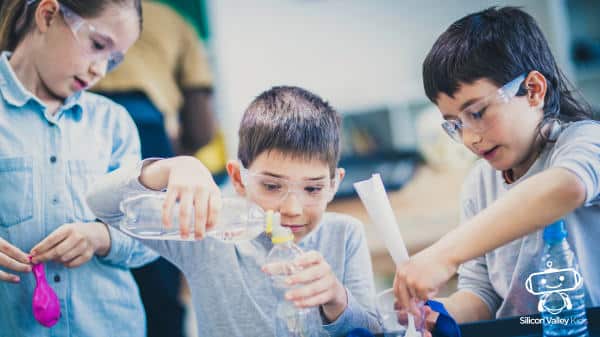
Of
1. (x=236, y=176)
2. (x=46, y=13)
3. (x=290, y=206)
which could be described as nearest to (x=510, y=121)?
(x=290, y=206)

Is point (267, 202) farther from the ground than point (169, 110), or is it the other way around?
point (169, 110)

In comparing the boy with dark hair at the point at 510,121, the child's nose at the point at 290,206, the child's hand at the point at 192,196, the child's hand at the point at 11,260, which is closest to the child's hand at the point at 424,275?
the boy with dark hair at the point at 510,121

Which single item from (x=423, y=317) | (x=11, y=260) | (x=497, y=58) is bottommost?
(x=423, y=317)

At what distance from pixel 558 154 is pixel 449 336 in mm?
399

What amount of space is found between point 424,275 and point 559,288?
354mm

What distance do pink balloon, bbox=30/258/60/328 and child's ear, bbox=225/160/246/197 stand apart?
452 mm

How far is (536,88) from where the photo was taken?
1.09m

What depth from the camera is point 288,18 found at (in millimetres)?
3141

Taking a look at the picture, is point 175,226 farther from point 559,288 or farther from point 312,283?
point 559,288

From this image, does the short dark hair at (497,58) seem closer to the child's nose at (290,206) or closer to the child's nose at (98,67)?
the child's nose at (290,206)

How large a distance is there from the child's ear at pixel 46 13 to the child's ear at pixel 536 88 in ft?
3.37

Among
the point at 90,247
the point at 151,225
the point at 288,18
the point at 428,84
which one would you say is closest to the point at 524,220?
the point at 428,84

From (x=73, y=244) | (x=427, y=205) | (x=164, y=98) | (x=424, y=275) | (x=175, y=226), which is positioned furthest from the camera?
(x=427, y=205)

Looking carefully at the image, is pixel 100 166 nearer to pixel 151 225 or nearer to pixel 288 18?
pixel 151 225
